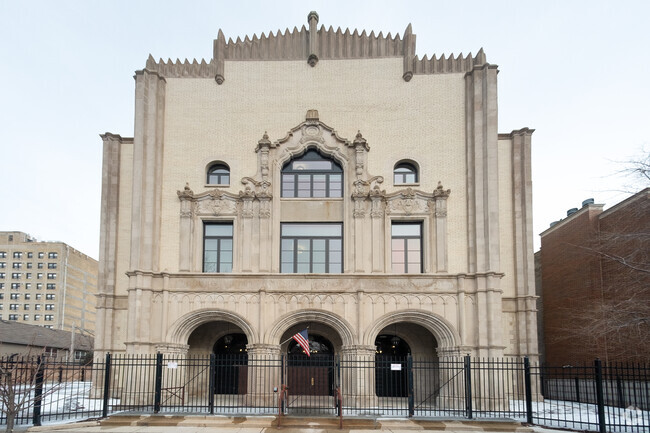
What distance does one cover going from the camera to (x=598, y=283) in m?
25.6

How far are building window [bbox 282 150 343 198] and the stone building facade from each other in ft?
0.23

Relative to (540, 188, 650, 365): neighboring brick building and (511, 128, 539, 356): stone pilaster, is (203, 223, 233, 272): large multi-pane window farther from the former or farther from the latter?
(540, 188, 650, 365): neighboring brick building

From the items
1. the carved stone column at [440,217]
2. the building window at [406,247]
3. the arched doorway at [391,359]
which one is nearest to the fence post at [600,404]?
the carved stone column at [440,217]

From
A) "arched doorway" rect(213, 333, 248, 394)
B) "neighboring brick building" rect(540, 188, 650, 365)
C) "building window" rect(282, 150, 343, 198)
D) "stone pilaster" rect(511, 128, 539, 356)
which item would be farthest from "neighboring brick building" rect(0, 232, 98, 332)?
"stone pilaster" rect(511, 128, 539, 356)

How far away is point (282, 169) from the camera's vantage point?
81.8 feet

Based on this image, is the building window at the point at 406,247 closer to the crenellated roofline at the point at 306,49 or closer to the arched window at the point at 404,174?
the arched window at the point at 404,174

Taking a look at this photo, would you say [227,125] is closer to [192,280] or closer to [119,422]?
[192,280]

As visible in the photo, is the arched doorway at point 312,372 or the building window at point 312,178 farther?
the building window at point 312,178

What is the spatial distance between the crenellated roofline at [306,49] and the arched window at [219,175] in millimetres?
4018

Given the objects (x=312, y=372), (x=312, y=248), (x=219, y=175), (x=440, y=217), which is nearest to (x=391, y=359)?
(x=312, y=372)

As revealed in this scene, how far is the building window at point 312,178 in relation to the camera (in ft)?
81.4

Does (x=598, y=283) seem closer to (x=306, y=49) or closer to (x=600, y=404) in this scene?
(x=600, y=404)

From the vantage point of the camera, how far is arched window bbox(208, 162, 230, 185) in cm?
2523

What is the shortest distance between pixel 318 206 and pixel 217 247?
4.99 meters
